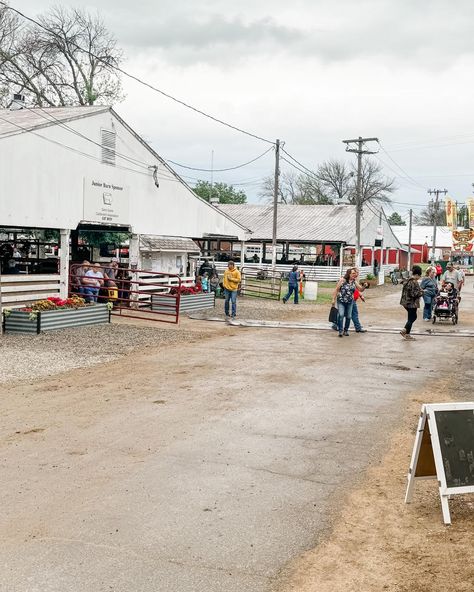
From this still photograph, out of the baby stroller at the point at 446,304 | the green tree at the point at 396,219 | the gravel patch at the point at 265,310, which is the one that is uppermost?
the green tree at the point at 396,219

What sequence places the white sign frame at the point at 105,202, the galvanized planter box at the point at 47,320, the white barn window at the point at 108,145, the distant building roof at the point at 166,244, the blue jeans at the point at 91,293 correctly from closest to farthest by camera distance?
the galvanized planter box at the point at 47,320
the blue jeans at the point at 91,293
the white sign frame at the point at 105,202
the white barn window at the point at 108,145
the distant building roof at the point at 166,244

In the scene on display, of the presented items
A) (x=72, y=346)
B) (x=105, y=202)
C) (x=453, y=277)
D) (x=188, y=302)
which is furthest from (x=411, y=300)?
(x=105, y=202)

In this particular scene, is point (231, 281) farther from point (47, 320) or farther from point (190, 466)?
point (190, 466)

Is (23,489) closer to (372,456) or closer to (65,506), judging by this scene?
(65,506)

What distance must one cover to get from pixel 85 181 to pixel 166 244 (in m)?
5.34

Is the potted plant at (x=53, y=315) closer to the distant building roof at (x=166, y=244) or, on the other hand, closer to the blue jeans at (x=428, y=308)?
the distant building roof at (x=166, y=244)

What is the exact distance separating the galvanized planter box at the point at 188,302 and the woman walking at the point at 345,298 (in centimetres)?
630

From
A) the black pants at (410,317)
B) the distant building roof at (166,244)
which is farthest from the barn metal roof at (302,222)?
the black pants at (410,317)

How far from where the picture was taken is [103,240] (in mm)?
31000

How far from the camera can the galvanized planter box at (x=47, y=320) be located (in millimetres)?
16152

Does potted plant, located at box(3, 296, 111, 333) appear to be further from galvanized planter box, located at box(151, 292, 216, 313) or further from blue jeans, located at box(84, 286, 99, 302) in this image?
galvanized planter box, located at box(151, 292, 216, 313)

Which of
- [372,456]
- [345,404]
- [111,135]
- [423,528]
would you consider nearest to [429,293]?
[111,135]

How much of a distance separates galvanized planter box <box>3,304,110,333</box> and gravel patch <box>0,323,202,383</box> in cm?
21

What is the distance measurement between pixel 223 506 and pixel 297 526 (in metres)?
0.70
